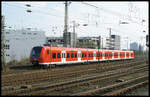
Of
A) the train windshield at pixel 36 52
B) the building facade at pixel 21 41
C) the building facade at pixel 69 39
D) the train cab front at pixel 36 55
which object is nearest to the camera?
the train cab front at pixel 36 55

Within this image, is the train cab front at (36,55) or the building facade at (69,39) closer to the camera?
the train cab front at (36,55)

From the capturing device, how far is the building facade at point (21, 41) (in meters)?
76.2

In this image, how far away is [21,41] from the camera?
261 ft

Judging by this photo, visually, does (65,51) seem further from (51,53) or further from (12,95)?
(12,95)

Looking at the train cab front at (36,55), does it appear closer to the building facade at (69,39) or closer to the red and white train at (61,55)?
the red and white train at (61,55)

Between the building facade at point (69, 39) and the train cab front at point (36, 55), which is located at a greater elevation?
the building facade at point (69, 39)

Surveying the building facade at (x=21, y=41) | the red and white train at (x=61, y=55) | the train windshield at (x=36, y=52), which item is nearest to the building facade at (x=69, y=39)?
the red and white train at (x=61, y=55)

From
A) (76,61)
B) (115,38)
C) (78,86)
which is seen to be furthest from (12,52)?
(115,38)

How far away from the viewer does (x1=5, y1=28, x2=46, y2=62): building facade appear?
7622 centimetres

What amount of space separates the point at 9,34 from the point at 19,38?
11.4 ft

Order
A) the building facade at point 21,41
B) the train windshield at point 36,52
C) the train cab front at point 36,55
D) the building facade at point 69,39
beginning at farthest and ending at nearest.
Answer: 1. the building facade at point 21,41
2. the building facade at point 69,39
3. the train windshield at point 36,52
4. the train cab front at point 36,55

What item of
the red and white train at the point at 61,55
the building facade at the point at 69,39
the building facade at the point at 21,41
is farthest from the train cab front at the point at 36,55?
the building facade at the point at 21,41

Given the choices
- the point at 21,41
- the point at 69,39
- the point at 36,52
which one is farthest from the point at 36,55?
the point at 21,41

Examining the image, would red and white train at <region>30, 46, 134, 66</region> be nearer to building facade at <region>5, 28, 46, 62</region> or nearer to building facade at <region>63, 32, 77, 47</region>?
building facade at <region>63, 32, 77, 47</region>
